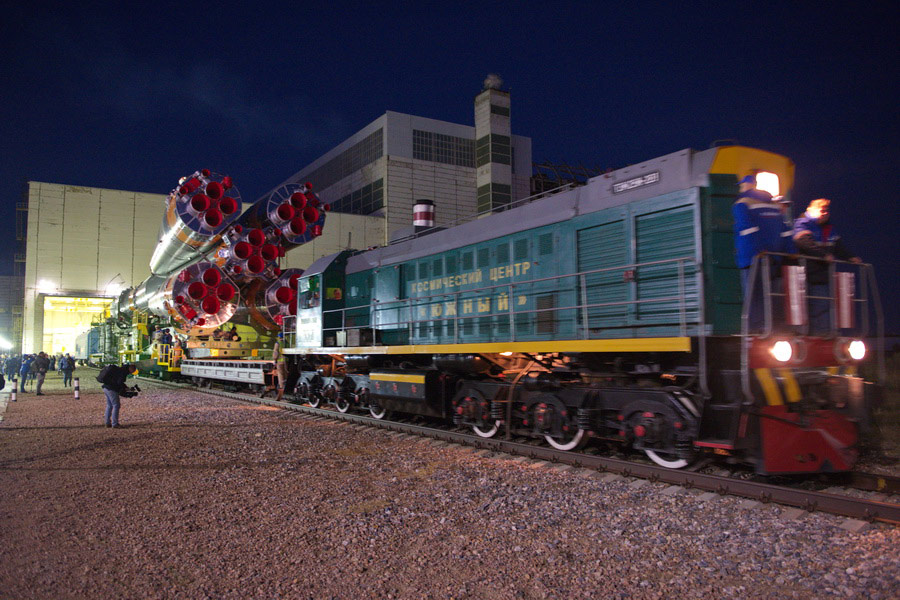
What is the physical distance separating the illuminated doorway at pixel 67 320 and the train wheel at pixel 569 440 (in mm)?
32214

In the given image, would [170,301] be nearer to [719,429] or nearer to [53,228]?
[719,429]

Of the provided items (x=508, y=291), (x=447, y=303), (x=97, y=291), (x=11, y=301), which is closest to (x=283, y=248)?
(x=447, y=303)

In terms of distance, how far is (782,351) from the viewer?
5.54 m

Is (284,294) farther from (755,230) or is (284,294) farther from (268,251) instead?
(755,230)

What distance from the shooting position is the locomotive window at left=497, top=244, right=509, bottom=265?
8.66 meters

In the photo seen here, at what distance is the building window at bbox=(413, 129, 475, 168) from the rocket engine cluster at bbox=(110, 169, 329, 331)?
17658 mm

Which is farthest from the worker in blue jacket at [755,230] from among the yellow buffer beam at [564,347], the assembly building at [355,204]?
the assembly building at [355,204]

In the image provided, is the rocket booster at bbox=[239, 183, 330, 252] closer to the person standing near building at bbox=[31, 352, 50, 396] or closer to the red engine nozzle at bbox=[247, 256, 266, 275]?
the red engine nozzle at bbox=[247, 256, 266, 275]

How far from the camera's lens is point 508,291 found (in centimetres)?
865

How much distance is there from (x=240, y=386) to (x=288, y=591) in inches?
655

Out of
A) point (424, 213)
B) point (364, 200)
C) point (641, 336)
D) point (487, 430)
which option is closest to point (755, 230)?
point (641, 336)

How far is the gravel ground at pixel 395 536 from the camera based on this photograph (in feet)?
11.7

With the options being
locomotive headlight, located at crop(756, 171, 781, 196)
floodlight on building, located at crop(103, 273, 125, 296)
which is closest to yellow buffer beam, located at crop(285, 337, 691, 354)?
locomotive headlight, located at crop(756, 171, 781, 196)

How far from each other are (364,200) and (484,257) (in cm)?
2679
